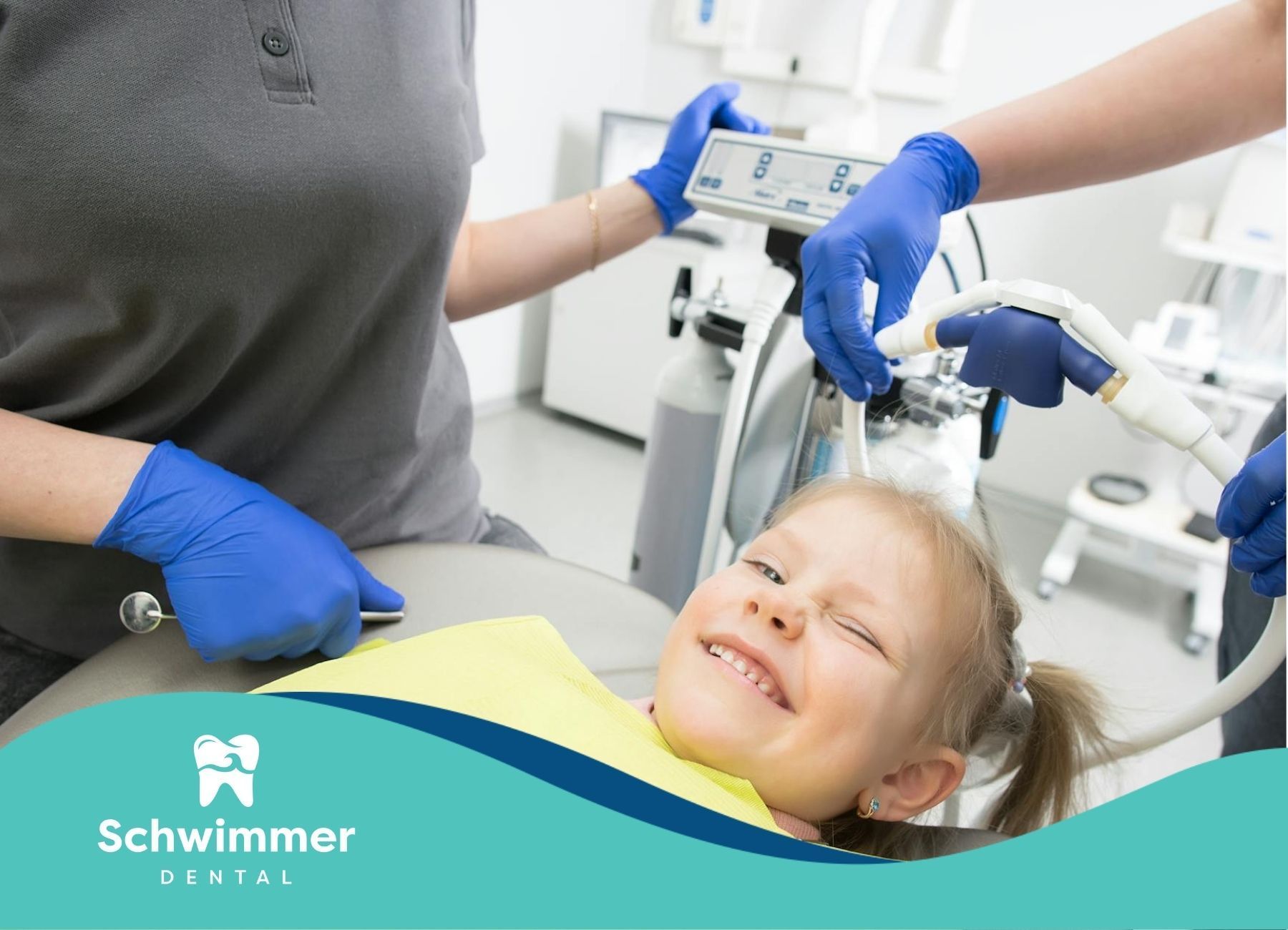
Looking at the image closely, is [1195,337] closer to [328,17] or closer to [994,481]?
[994,481]

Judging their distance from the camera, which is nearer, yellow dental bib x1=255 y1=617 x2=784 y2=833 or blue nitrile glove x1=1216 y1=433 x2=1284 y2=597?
blue nitrile glove x1=1216 y1=433 x2=1284 y2=597

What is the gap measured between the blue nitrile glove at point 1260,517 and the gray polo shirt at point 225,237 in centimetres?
73

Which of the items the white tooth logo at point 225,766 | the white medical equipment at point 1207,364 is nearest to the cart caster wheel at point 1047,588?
the white medical equipment at point 1207,364

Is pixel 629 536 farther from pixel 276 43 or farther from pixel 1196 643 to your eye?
pixel 276 43

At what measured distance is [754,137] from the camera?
46.4 inches

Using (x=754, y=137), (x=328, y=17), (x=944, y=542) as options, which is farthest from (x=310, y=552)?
(x=754, y=137)

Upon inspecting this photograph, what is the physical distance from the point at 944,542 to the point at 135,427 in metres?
0.82

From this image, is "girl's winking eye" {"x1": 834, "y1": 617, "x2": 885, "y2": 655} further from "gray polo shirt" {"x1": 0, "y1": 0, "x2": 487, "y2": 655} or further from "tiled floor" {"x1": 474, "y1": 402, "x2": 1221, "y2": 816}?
"tiled floor" {"x1": 474, "y1": 402, "x2": 1221, "y2": 816}

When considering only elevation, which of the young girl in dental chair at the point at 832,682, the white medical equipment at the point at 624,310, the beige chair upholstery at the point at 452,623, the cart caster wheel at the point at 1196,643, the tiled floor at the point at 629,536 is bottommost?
the tiled floor at the point at 629,536

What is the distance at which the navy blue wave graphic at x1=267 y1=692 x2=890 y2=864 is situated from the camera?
37 centimetres

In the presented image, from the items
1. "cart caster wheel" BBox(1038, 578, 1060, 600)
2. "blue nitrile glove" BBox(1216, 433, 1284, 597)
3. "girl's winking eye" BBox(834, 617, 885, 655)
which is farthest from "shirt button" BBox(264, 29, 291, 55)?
"cart caster wheel" BBox(1038, 578, 1060, 600)

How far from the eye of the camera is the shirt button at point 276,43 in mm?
768

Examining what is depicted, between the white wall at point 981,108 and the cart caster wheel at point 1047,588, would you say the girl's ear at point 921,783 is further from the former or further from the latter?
the white wall at point 981,108

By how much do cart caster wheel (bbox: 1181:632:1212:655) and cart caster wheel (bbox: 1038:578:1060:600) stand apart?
36cm
